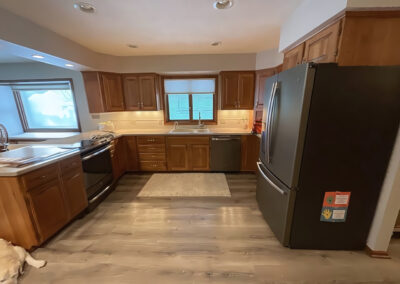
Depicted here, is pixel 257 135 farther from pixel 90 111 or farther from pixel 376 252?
pixel 90 111

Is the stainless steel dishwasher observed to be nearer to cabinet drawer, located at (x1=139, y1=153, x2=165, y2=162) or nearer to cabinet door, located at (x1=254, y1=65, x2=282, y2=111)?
cabinet door, located at (x1=254, y1=65, x2=282, y2=111)

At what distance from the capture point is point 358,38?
1.18 metres

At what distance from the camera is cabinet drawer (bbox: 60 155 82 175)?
1.77 metres

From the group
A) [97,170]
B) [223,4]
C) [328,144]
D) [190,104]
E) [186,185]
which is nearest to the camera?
[328,144]

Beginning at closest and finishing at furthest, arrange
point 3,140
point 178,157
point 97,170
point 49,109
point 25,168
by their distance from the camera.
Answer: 1. point 25,168
2. point 3,140
3. point 97,170
4. point 178,157
5. point 49,109

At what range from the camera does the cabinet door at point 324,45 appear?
1.23m

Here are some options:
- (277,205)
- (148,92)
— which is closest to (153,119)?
(148,92)

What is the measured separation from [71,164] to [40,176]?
338mm

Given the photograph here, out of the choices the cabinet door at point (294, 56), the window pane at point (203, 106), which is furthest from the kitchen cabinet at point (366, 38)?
the window pane at point (203, 106)

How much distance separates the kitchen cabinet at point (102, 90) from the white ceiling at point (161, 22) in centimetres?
51

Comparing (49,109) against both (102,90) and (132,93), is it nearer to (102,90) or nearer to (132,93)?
(102,90)

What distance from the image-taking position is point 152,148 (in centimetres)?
323

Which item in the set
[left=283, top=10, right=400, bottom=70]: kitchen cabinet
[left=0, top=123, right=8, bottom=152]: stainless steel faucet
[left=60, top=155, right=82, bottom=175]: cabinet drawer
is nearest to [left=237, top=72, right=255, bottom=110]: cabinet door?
[left=283, top=10, right=400, bottom=70]: kitchen cabinet

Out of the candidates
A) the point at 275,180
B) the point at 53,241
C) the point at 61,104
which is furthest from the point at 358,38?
the point at 61,104
